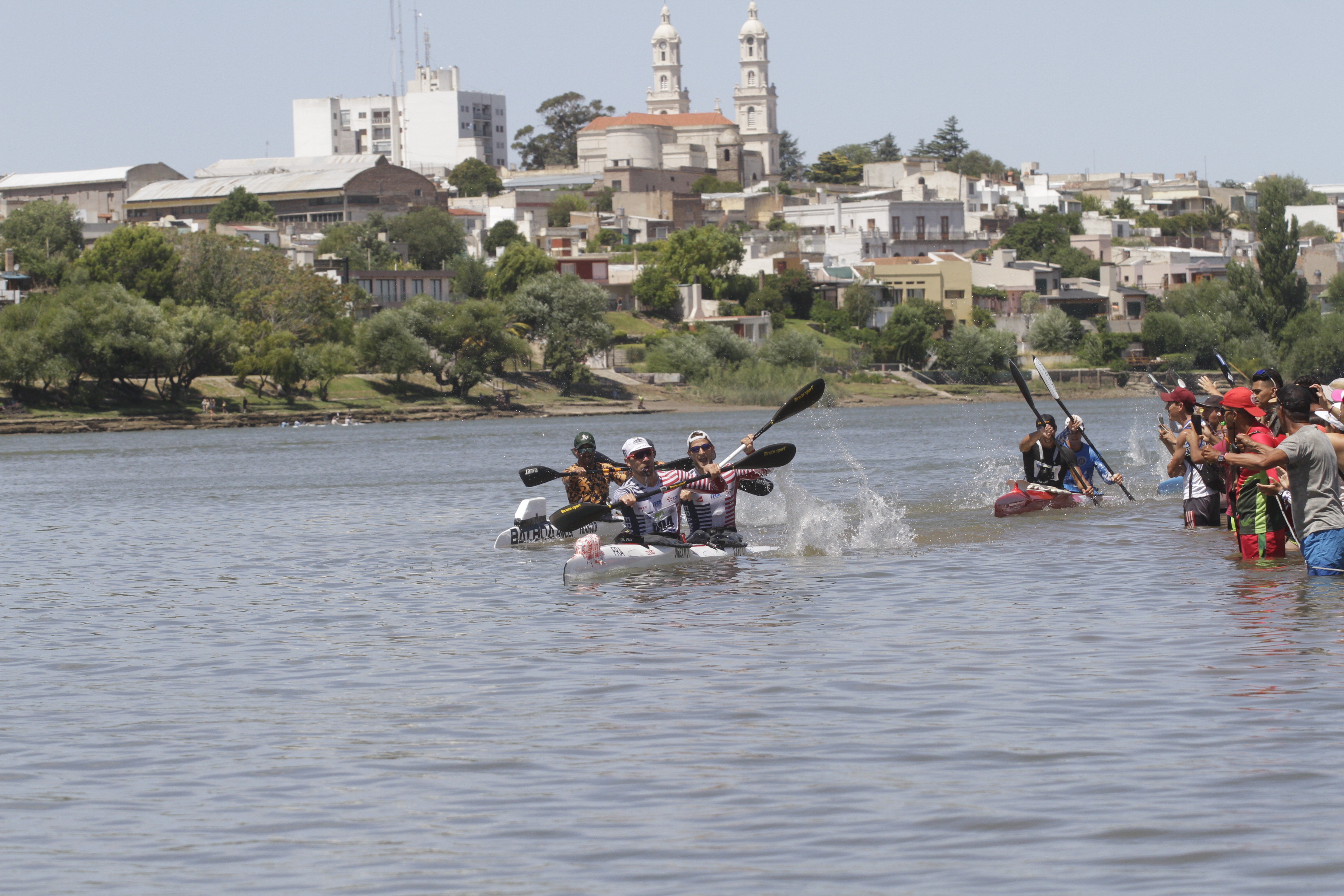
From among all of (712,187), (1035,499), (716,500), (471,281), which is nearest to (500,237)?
(471,281)

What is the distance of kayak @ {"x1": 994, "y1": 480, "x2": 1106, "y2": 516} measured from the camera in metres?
23.1

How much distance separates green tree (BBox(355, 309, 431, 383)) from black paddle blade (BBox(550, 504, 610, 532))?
228ft

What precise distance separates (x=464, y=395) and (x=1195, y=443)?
243ft

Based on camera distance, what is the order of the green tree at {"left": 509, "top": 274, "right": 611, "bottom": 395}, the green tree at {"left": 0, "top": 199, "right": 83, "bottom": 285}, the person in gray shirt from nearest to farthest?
the person in gray shirt
the green tree at {"left": 509, "top": 274, "right": 611, "bottom": 395}
the green tree at {"left": 0, "top": 199, "right": 83, "bottom": 285}

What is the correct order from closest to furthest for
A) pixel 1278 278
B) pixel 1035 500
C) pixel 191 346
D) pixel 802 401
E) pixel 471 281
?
pixel 802 401
pixel 1035 500
pixel 191 346
pixel 1278 278
pixel 471 281

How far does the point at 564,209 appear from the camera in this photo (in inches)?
5866

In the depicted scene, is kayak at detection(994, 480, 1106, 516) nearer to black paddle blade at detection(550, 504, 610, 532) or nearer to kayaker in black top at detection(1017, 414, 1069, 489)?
kayaker in black top at detection(1017, 414, 1069, 489)

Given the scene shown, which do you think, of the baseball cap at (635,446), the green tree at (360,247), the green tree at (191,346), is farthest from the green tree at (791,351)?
the baseball cap at (635,446)

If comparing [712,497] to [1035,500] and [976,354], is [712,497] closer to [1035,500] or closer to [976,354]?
[1035,500]

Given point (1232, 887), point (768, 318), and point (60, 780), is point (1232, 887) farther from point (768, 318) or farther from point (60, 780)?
point (768, 318)

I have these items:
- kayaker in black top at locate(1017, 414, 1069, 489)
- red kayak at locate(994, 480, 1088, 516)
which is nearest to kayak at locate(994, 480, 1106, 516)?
red kayak at locate(994, 480, 1088, 516)

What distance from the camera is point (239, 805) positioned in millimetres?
8938

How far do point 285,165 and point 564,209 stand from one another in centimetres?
3540

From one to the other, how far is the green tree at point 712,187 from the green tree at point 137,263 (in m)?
96.4
